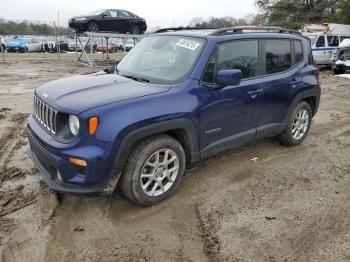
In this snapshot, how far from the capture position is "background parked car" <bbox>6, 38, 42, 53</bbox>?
3409 cm

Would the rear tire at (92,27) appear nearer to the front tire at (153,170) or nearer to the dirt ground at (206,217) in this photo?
the dirt ground at (206,217)

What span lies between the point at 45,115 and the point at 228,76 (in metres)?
1.99

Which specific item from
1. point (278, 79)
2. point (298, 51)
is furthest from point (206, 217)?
point (298, 51)

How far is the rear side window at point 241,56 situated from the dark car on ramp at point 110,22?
16.7 metres

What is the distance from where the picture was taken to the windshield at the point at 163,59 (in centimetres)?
424

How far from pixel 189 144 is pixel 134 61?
57.6 inches

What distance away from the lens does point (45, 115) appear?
389cm

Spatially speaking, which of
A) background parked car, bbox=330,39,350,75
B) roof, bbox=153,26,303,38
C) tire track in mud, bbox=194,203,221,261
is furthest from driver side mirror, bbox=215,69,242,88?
background parked car, bbox=330,39,350,75

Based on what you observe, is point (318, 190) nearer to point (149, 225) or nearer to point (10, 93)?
point (149, 225)

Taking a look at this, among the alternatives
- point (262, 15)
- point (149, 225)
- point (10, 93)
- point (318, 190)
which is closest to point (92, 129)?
point (149, 225)

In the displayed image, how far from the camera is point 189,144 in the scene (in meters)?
4.16

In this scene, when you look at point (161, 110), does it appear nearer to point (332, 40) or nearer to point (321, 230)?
point (321, 230)

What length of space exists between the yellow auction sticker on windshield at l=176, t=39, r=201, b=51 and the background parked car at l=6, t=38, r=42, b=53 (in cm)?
3361

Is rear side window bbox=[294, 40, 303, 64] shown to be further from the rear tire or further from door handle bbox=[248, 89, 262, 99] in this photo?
the rear tire
